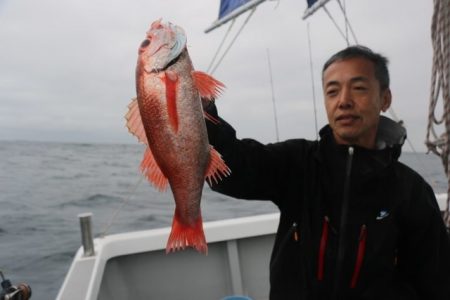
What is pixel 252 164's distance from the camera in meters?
1.95

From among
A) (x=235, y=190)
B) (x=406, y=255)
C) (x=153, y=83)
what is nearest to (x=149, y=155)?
(x=153, y=83)

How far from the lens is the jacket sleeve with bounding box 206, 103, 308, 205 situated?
1716 mm

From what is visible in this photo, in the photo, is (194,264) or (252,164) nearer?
(252,164)

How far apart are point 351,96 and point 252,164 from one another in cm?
59

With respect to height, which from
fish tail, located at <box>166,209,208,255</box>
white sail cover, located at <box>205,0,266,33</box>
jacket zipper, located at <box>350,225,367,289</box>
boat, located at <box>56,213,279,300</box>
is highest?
white sail cover, located at <box>205,0,266,33</box>

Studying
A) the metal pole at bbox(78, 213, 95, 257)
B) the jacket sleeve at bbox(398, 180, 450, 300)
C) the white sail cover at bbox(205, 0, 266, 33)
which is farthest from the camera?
the white sail cover at bbox(205, 0, 266, 33)

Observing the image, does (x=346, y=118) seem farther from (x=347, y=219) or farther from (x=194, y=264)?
(x=194, y=264)

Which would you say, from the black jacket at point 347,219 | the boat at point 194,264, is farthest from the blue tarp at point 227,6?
the black jacket at point 347,219

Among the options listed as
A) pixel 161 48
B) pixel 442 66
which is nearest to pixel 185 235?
pixel 161 48

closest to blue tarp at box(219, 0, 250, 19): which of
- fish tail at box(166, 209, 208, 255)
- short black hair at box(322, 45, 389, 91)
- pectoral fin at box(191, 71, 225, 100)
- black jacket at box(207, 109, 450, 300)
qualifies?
short black hair at box(322, 45, 389, 91)

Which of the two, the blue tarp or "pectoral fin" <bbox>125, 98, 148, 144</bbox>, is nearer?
"pectoral fin" <bbox>125, 98, 148, 144</bbox>

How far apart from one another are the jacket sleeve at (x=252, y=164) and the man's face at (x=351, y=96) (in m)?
0.32

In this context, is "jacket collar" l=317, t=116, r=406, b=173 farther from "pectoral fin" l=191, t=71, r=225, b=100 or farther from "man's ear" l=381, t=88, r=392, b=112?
"pectoral fin" l=191, t=71, r=225, b=100

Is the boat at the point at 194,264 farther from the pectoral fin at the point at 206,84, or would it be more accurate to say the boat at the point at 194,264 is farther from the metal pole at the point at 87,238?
the pectoral fin at the point at 206,84
